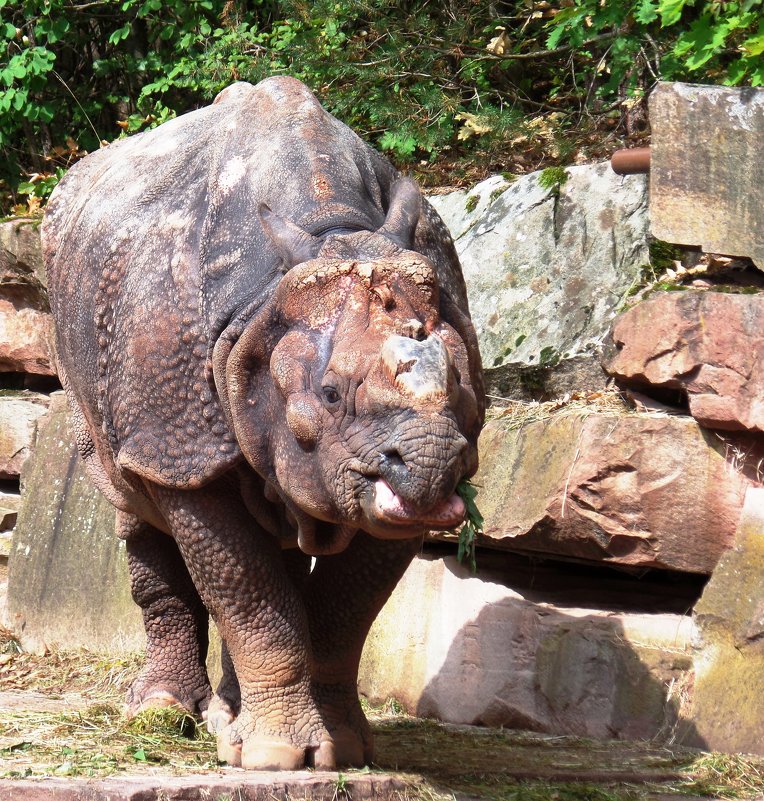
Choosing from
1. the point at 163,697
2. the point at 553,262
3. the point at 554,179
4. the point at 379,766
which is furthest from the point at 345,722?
the point at 554,179

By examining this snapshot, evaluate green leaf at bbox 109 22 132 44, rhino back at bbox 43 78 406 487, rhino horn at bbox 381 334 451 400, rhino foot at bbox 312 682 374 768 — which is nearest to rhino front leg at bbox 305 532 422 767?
rhino foot at bbox 312 682 374 768

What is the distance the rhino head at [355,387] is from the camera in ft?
11.6

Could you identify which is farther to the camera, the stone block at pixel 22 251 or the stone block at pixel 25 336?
the stone block at pixel 25 336

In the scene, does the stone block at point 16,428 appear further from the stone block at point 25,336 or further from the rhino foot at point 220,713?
the rhino foot at point 220,713

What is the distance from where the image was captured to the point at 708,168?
594 cm

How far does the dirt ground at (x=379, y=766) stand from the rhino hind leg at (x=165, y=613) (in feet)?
0.78

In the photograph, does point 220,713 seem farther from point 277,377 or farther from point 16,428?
point 16,428

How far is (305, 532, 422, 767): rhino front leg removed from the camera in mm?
4730

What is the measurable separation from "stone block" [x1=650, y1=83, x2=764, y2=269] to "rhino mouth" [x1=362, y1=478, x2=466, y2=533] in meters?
2.79

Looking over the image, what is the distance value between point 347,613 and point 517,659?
156cm

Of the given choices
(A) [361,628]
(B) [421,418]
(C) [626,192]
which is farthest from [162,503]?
(C) [626,192]

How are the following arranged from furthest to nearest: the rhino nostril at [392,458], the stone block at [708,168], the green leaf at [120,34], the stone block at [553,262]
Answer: the green leaf at [120,34]
the stone block at [553,262]
the stone block at [708,168]
the rhino nostril at [392,458]

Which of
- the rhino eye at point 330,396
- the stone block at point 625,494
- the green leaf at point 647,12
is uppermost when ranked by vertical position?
the green leaf at point 647,12

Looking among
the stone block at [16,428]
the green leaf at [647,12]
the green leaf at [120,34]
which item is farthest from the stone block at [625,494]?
the green leaf at [120,34]
